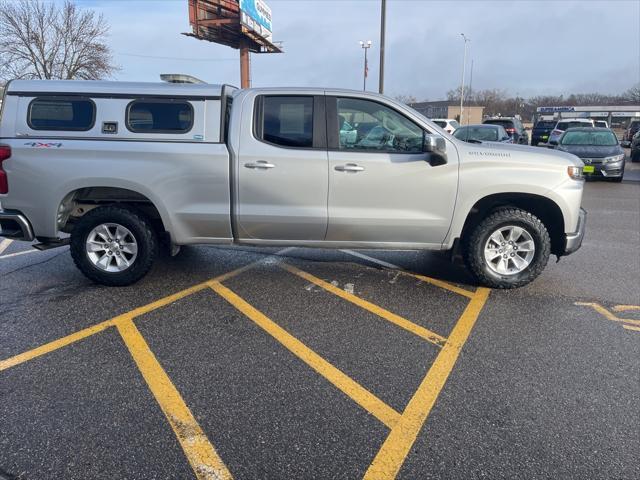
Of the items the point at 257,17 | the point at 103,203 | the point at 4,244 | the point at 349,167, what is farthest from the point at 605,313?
the point at 257,17

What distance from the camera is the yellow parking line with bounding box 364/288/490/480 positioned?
240cm

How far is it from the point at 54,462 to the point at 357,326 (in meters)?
2.35

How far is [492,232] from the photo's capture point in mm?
4773

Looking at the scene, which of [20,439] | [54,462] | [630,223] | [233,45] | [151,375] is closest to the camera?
[54,462]

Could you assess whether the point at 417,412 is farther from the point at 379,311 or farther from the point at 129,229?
the point at 129,229

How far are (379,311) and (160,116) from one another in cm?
277

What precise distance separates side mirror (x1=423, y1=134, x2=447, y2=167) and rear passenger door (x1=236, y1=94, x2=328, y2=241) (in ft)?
3.12

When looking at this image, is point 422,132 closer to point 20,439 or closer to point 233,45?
point 20,439

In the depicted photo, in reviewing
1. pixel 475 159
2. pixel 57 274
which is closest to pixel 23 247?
pixel 57 274

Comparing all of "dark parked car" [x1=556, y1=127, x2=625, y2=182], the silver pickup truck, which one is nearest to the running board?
the silver pickup truck

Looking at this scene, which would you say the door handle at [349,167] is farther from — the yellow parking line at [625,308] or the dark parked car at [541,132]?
the dark parked car at [541,132]

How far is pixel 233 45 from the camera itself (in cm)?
3575

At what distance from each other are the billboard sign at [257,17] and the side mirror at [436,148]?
30.1 m

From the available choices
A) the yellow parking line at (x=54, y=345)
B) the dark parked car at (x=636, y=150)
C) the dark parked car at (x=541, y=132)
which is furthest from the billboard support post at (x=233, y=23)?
the yellow parking line at (x=54, y=345)
